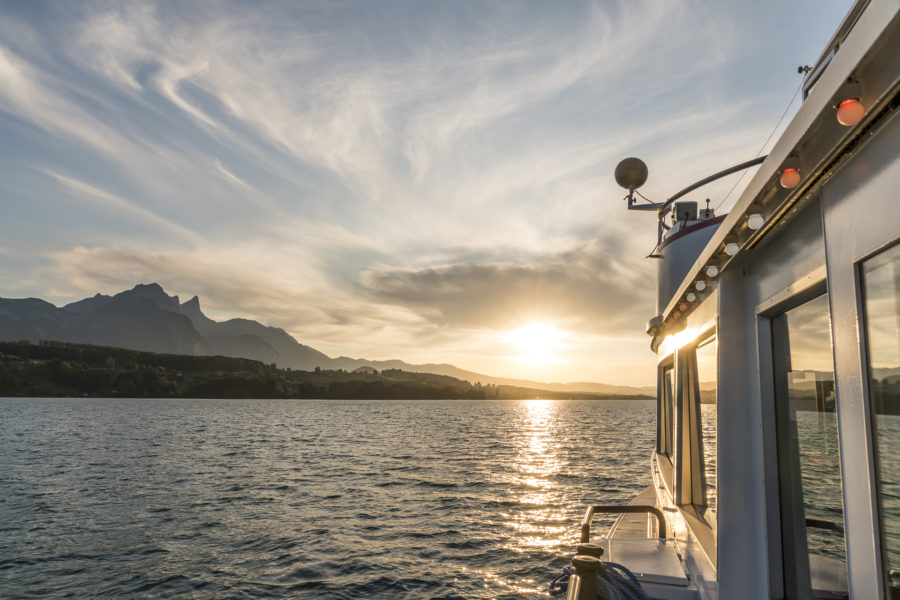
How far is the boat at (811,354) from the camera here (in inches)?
78.4

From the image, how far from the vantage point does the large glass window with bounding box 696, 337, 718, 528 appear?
491 centimetres

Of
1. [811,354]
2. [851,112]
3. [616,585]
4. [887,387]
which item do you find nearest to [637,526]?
[616,585]

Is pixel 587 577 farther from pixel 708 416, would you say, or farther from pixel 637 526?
pixel 637 526

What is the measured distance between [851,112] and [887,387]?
1009mm

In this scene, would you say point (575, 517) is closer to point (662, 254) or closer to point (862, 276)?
point (662, 254)

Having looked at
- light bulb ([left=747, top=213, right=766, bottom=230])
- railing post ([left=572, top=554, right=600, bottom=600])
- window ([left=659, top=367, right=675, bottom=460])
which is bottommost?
railing post ([left=572, top=554, right=600, bottom=600])

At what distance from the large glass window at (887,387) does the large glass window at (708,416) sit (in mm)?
2587

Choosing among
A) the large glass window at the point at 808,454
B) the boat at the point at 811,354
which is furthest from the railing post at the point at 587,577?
the large glass window at the point at 808,454

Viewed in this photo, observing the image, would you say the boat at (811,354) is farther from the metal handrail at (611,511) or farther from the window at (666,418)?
the window at (666,418)

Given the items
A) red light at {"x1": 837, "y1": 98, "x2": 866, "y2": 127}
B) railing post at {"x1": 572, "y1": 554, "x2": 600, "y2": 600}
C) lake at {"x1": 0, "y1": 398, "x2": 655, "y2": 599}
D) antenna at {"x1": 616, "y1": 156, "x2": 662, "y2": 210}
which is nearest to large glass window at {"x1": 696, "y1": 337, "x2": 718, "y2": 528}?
railing post at {"x1": 572, "y1": 554, "x2": 600, "y2": 600}

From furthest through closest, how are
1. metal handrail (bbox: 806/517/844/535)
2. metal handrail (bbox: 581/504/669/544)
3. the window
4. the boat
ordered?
the window < metal handrail (bbox: 581/504/669/544) < metal handrail (bbox: 806/517/844/535) < the boat

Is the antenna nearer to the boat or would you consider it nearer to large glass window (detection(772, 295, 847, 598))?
the boat

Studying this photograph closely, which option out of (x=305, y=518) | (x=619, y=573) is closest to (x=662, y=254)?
(x=619, y=573)

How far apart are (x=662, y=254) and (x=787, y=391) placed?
20.1 ft
